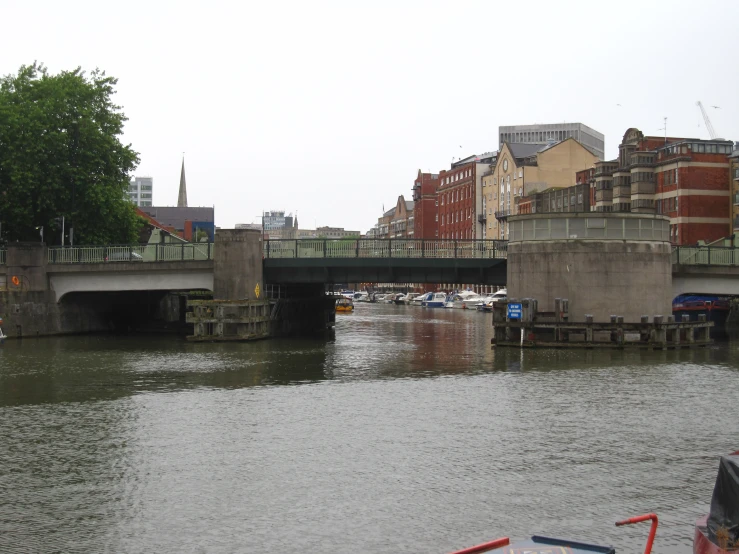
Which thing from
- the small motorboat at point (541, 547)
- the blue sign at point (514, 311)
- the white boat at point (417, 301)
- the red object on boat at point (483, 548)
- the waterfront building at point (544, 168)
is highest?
the waterfront building at point (544, 168)

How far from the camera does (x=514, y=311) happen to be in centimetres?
5334

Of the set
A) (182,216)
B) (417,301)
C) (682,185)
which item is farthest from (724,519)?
(182,216)

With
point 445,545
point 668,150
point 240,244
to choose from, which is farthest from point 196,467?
point 668,150

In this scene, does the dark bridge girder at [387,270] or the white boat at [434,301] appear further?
the white boat at [434,301]

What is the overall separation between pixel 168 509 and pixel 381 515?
445 centimetres

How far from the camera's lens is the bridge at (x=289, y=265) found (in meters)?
62.1

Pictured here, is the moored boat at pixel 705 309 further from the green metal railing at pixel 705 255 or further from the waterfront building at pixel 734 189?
the green metal railing at pixel 705 255

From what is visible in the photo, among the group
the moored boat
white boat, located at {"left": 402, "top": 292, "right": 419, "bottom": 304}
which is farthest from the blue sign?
white boat, located at {"left": 402, "top": 292, "right": 419, "bottom": 304}

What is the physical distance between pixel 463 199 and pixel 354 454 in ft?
504

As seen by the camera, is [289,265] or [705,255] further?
[289,265]

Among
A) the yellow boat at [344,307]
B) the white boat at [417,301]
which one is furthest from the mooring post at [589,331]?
the white boat at [417,301]

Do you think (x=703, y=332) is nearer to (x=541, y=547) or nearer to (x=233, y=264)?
(x=233, y=264)

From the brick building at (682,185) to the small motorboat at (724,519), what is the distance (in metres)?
81.9

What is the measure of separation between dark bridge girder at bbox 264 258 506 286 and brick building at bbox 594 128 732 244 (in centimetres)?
3614
